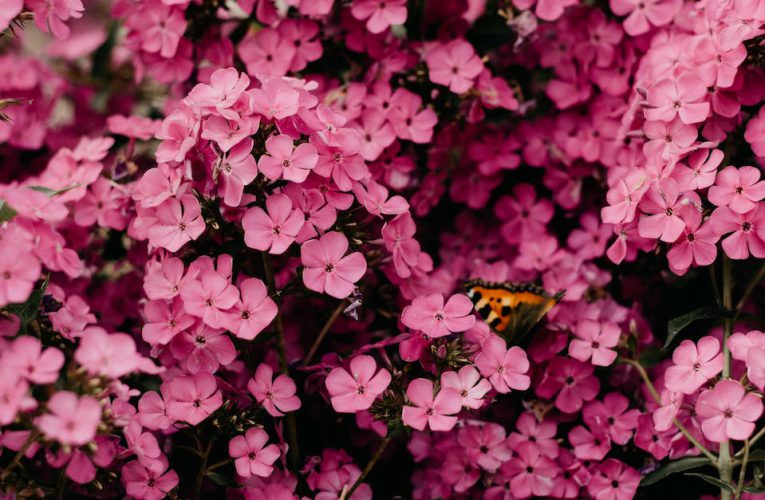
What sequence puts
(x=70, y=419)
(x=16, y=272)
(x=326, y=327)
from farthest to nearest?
(x=326, y=327)
(x=16, y=272)
(x=70, y=419)

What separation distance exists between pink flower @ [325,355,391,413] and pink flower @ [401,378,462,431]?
50mm

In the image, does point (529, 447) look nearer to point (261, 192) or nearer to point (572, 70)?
point (261, 192)

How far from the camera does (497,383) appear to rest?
1.32 m

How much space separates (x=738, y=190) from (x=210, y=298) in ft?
2.89

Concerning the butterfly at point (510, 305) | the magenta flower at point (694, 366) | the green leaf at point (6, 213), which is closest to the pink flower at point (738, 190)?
the magenta flower at point (694, 366)

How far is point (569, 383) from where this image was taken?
152 centimetres

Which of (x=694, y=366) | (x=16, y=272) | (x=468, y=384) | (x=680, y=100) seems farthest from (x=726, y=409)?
(x=16, y=272)

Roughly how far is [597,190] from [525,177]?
0.60 ft

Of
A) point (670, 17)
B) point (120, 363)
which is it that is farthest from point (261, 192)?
point (670, 17)

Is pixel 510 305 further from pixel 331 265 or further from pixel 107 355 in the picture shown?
pixel 107 355

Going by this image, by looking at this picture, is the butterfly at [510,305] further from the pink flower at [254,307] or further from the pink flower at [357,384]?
the pink flower at [254,307]

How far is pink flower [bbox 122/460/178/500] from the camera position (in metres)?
1.26

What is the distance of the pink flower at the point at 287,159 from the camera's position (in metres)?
1.26

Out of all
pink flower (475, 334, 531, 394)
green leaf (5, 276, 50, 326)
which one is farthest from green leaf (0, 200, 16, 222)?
pink flower (475, 334, 531, 394)
